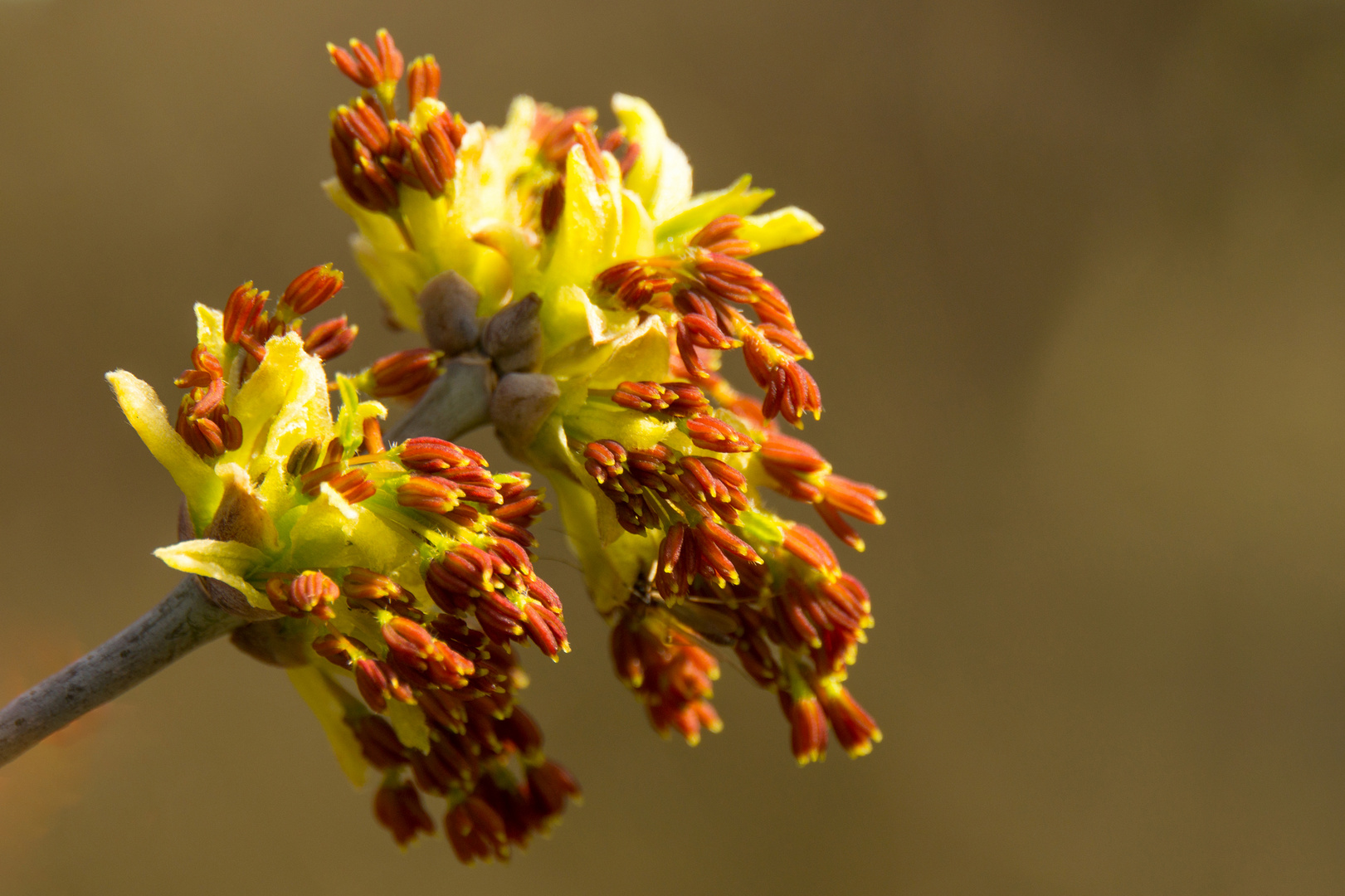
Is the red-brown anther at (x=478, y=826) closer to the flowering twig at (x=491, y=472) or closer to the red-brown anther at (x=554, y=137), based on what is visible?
the flowering twig at (x=491, y=472)

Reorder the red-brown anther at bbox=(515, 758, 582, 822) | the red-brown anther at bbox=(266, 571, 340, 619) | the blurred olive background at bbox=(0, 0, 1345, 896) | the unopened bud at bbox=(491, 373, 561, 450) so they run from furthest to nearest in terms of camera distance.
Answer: the blurred olive background at bbox=(0, 0, 1345, 896)
the red-brown anther at bbox=(515, 758, 582, 822)
the unopened bud at bbox=(491, 373, 561, 450)
the red-brown anther at bbox=(266, 571, 340, 619)

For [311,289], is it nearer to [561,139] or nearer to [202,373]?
[202,373]

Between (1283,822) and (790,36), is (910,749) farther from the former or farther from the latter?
(790,36)

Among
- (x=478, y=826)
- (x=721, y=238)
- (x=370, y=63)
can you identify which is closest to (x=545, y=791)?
(x=478, y=826)

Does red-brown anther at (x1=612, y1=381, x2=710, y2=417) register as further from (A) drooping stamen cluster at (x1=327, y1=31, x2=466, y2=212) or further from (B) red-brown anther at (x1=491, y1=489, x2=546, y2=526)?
(A) drooping stamen cluster at (x1=327, y1=31, x2=466, y2=212)

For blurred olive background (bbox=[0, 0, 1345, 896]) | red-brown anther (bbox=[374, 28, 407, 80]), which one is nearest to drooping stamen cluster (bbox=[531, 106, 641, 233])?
red-brown anther (bbox=[374, 28, 407, 80])

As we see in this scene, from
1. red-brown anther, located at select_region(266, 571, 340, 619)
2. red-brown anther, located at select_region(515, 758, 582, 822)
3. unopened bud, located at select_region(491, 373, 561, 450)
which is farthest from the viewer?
red-brown anther, located at select_region(515, 758, 582, 822)

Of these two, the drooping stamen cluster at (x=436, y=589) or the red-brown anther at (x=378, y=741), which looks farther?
the red-brown anther at (x=378, y=741)

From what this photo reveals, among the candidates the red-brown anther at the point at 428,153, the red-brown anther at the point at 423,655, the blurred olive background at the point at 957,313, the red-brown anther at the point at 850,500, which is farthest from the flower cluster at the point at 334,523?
the blurred olive background at the point at 957,313
